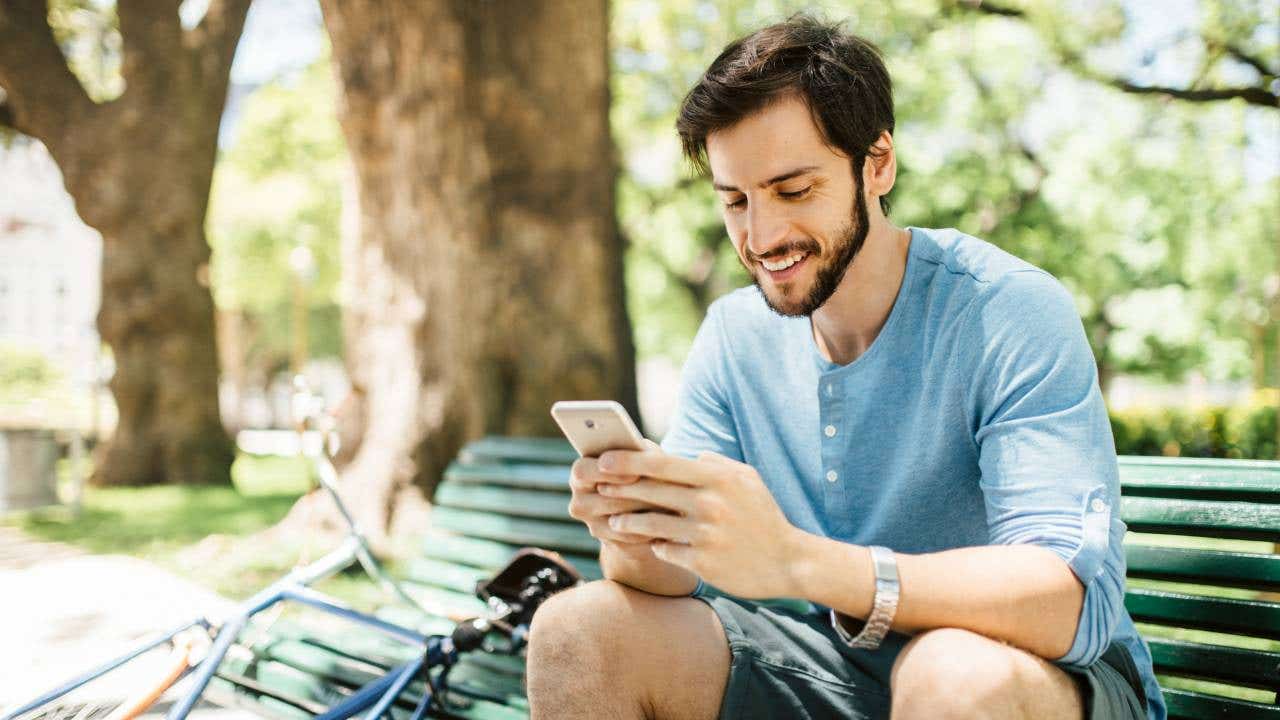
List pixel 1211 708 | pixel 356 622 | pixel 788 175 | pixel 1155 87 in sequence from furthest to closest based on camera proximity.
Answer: pixel 1155 87 < pixel 356 622 < pixel 1211 708 < pixel 788 175

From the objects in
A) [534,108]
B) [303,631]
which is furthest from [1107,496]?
[534,108]

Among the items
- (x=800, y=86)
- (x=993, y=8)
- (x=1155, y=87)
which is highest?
(x=993, y=8)

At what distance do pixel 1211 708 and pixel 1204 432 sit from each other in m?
18.6

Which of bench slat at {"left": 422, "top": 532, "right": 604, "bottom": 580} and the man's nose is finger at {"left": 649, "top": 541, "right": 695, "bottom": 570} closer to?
the man's nose

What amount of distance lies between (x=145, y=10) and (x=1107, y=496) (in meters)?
12.5

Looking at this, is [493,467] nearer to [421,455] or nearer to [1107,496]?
[421,455]

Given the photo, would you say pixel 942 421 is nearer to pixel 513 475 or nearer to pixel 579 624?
pixel 579 624

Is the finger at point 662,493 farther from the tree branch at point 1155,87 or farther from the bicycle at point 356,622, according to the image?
the tree branch at point 1155,87

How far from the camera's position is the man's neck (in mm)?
2271

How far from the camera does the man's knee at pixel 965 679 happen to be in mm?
1643

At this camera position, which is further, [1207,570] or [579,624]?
[1207,570]

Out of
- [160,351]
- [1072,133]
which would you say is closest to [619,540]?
[160,351]

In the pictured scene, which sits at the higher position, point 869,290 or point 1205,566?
point 869,290

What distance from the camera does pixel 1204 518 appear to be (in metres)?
2.47
